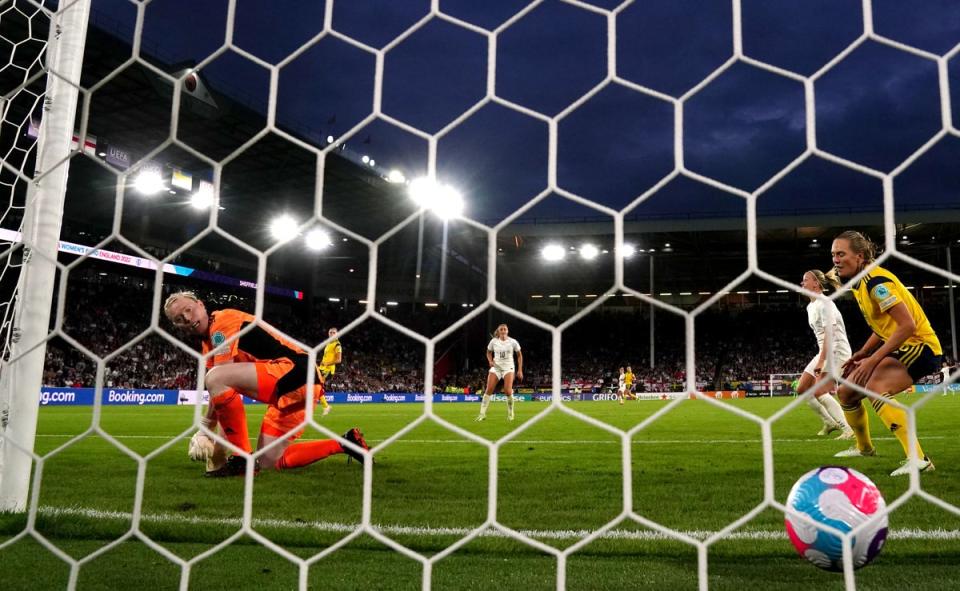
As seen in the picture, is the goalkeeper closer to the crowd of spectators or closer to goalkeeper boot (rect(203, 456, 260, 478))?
goalkeeper boot (rect(203, 456, 260, 478))

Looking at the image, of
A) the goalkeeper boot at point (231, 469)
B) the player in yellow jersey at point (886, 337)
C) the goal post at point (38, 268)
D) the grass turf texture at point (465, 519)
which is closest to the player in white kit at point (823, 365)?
the grass turf texture at point (465, 519)

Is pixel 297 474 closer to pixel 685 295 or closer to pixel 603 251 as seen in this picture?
pixel 603 251

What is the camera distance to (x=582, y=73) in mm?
2676

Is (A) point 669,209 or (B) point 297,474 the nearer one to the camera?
(B) point 297,474

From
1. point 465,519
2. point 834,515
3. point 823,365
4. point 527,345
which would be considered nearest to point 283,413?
point 465,519

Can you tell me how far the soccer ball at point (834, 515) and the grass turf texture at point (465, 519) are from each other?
0.22 ft

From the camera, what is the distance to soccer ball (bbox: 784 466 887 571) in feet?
6.26

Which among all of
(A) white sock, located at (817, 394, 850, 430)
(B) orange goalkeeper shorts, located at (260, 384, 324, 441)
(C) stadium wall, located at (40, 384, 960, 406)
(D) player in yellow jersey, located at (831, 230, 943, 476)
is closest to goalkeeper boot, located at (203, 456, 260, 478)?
(B) orange goalkeeper shorts, located at (260, 384, 324, 441)

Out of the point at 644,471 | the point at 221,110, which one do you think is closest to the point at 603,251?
the point at 221,110

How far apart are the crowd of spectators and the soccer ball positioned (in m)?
20.6

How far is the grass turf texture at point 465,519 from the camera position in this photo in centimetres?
193

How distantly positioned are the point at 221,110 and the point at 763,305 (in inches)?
1041

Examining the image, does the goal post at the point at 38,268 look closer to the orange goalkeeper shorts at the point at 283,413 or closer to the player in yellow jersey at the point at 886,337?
the orange goalkeeper shorts at the point at 283,413

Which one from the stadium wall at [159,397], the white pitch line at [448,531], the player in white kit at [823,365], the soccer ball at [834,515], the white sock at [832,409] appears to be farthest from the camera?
the stadium wall at [159,397]
